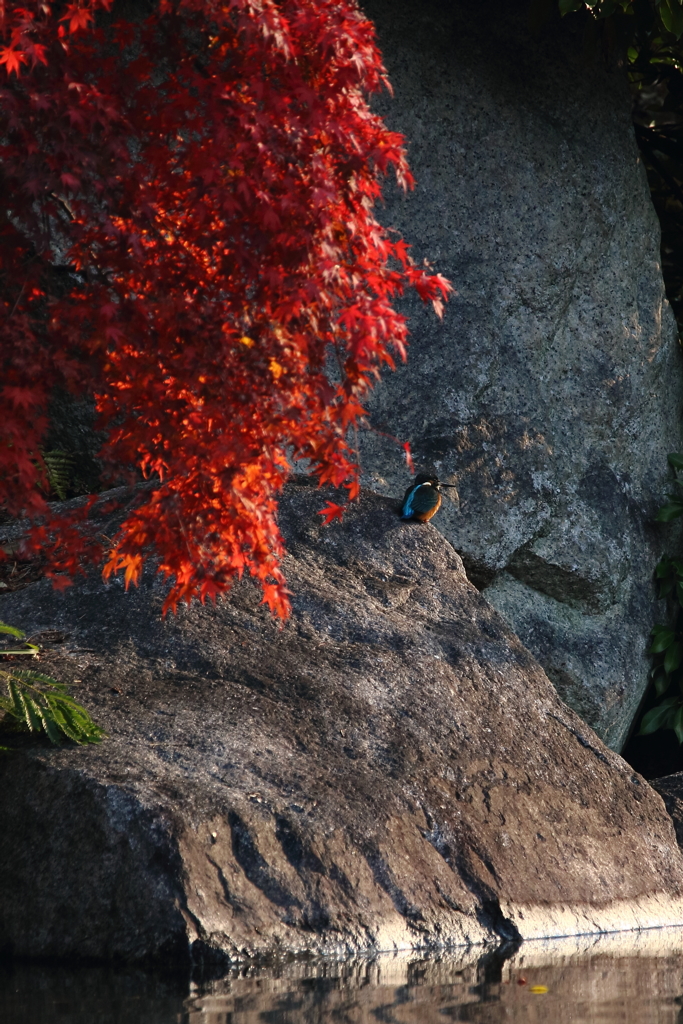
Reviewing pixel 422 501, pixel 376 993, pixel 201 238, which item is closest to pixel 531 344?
pixel 422 501

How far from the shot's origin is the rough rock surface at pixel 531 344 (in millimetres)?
7238

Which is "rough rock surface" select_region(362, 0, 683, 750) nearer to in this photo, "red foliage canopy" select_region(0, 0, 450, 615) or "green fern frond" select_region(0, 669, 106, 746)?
"green fern frond" select_region(0, 669, 106, 746)

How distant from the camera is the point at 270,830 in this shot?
3.99 metres

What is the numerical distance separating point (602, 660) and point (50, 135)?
5.28 m

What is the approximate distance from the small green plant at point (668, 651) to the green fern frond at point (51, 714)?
452 centimetres

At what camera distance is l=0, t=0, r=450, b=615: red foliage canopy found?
317 cm

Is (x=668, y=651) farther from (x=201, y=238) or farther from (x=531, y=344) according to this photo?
(x=201, y=238)

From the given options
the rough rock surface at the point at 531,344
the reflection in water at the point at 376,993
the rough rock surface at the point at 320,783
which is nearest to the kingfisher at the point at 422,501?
the rough rock surface at the point at 320,783

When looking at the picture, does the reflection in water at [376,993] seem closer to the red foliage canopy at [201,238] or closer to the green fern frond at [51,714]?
the green fern frond at [51,714]

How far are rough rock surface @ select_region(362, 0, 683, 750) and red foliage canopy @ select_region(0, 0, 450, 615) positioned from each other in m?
3.76

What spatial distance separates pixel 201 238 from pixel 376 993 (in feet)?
7.93

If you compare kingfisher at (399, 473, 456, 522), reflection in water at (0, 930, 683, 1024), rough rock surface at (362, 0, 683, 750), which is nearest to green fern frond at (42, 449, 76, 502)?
rough rock surface at (362, 0, 683, 750)

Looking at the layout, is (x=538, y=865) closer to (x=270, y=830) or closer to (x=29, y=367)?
(x=270, y=830)

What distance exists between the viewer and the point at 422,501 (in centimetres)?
598
